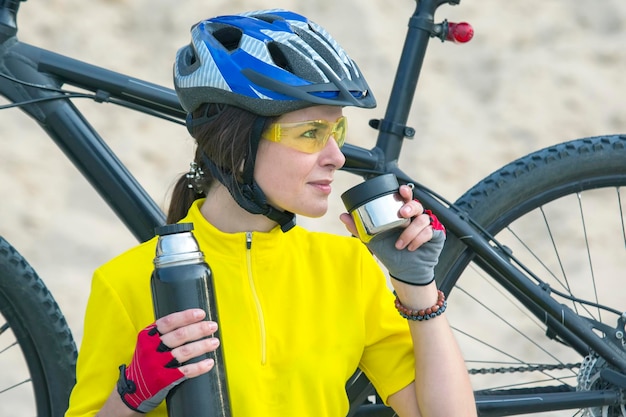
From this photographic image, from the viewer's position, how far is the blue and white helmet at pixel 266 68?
5.80 ft

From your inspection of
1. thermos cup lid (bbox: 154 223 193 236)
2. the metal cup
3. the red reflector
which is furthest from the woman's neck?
the red reflector

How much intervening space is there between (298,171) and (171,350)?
41 cm

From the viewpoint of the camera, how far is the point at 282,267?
188 cm

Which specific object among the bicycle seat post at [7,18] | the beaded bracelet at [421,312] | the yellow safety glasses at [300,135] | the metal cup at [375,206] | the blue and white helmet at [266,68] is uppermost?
the bicycle seat post at [7,18]

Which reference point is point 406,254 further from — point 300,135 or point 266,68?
point 266,68

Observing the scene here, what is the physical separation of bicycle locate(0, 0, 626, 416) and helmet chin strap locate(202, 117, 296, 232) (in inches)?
20.8

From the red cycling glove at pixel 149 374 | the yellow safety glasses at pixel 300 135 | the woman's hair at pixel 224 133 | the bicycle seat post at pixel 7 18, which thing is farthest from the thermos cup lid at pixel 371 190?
the bicycle seat post at pixel 7 18

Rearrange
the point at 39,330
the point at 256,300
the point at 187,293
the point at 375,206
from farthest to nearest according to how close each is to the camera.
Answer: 1. the point at 39,330
2. the point at 256,300
3. the point at 375,206
4. the point at 187,293

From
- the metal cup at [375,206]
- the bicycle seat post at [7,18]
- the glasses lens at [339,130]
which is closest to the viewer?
the metal cup at [375,206]

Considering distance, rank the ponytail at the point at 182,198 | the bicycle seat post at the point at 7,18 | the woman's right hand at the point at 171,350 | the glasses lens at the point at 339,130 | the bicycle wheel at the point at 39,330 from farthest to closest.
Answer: the bicycle wheel at the point at 39,330 < the bicycle seat post at the point at 7,18 < the ponytail at the point at 182,198 < the glasses lens at the point at 339,130 < the woman's right hand at the point at 171,350

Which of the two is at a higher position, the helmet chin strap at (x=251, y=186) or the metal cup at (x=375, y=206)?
the helmet chin strap at (x=251, y=186)

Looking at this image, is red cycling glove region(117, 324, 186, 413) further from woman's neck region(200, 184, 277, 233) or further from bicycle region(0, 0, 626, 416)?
bicycle region(0, 0, 626, 416)

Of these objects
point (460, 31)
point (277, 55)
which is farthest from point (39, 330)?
point (460, 31)

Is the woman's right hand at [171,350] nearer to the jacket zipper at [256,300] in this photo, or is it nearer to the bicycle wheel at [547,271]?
the jacket zipper at [256,300]
